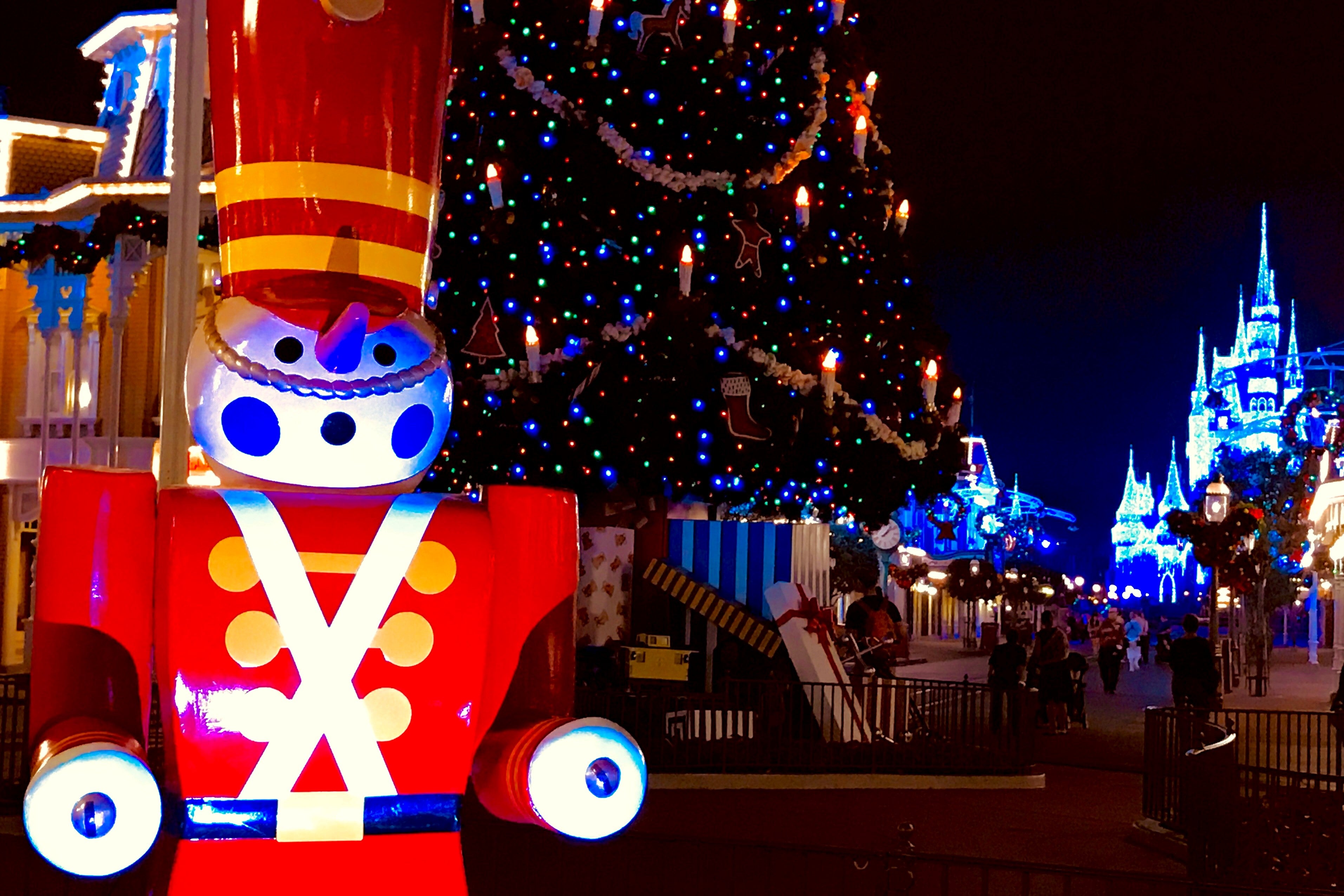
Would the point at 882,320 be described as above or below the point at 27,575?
above

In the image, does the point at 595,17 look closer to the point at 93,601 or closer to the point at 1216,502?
the point at 93,601

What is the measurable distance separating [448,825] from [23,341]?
21634 millimetres

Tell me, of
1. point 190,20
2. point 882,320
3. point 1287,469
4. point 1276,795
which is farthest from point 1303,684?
point 190,20

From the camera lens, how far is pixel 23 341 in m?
23.6

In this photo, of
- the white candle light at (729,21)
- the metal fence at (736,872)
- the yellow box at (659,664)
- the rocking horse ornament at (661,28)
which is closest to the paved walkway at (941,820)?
the metal fence at (736,872)

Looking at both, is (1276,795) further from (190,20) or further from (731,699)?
(190,20)

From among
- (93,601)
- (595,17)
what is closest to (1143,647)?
(595,17)

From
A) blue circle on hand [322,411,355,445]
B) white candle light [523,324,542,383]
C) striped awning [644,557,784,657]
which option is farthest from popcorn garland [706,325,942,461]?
blue circle on hand [322,411,355,445]

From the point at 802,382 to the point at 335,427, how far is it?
10932 millimetres

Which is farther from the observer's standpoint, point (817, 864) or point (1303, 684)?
point (1303, 684)

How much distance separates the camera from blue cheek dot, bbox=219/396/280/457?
4.35m

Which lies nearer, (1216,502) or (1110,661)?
(1216,502)

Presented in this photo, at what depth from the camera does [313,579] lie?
419cm

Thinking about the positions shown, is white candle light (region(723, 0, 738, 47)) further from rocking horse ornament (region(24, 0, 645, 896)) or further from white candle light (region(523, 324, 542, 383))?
rocking horse ornament (region(24, 0, 645, 896))
